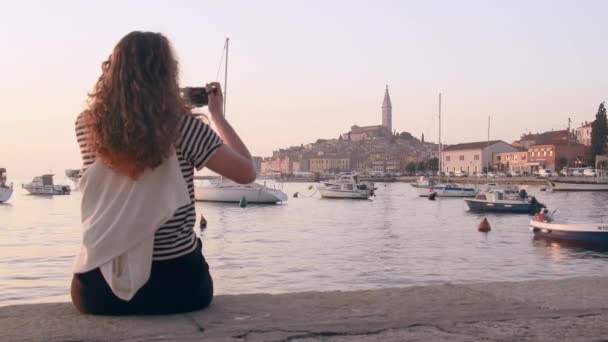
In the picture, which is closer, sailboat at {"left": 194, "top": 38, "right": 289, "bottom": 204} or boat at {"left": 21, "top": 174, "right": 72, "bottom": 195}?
sailboat at {"left": 194, "top": 38, "right": 289, "bottom": 204}

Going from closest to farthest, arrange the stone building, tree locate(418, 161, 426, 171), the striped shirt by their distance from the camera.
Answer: the striped shirt
the stone building
tree locate(418, 161, 426, 171)

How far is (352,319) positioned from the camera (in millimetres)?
3400

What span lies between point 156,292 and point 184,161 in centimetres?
58

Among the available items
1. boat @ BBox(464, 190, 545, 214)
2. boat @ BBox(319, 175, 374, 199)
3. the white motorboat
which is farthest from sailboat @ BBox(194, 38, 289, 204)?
boat @ BBox(464, 190, 545, 214)

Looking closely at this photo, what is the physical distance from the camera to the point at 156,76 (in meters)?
3.06

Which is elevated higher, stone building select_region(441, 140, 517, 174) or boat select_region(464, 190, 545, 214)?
stone building select_region(441, 140, 517, 174)

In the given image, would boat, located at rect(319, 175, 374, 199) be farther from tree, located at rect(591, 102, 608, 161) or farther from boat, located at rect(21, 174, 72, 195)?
tree, located at rect(591, 102, 608, 161)

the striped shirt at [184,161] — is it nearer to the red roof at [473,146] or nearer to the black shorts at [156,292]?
the black shorts at [156,292]

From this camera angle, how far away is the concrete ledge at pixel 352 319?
121 inches

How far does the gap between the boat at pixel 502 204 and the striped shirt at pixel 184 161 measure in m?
42.8

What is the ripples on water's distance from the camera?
656 inches

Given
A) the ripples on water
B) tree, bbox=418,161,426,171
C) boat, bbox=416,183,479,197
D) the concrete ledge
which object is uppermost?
tree, bbox=418,161,426,171

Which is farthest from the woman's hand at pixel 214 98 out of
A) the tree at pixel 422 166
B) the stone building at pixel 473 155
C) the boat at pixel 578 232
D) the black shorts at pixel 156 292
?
the tree at pixel 422 166

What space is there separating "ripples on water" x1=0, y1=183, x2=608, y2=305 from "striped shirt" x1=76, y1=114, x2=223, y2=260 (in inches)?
430
